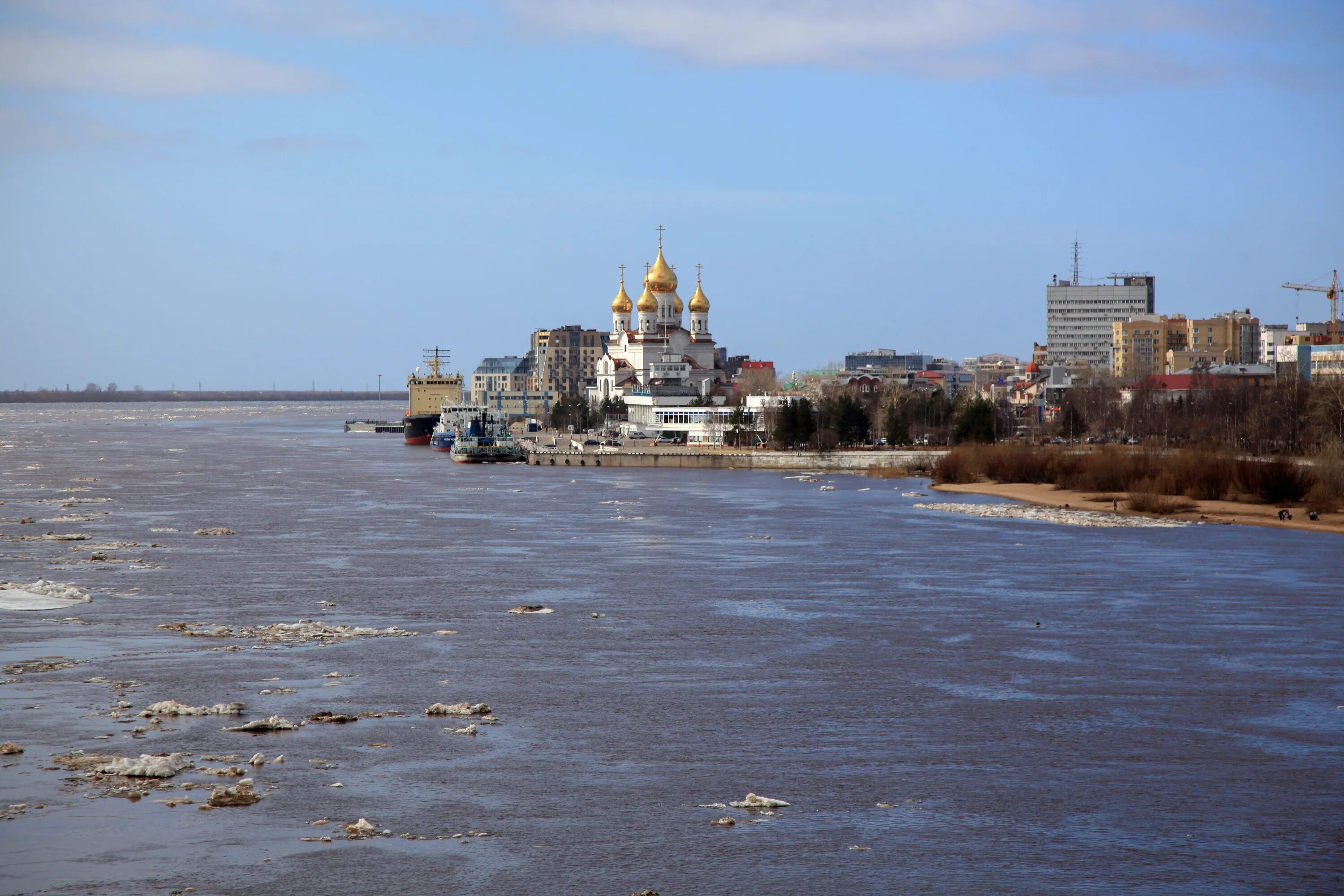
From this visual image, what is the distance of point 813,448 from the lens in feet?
236

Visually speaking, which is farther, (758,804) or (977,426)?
(977,426)

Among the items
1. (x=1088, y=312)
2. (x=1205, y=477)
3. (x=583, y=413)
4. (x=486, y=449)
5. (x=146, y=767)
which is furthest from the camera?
(x=1088, y=312)

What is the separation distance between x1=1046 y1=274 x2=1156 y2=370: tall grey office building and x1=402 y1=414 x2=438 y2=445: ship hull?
81.6 m

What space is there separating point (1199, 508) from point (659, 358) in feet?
207

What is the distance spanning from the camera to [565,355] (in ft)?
593

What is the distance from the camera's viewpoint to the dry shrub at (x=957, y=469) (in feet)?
183

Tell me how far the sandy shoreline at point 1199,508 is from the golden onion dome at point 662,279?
170 ft

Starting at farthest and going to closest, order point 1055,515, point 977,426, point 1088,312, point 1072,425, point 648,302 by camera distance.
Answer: point 1088,312, point 648,302, point 1072,425, point 977,426, point 1055,515

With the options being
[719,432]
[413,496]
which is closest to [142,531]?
[413,496]

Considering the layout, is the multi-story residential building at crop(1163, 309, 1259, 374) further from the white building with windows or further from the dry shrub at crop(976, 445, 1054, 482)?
the dry shrub at crop(976, 445, 1054, 482)

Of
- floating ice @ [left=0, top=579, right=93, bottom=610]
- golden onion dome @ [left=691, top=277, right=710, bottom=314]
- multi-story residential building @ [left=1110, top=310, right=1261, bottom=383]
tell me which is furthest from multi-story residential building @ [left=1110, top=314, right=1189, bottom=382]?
floating ice @ [left=0, top=579, right=93, bottom=610]

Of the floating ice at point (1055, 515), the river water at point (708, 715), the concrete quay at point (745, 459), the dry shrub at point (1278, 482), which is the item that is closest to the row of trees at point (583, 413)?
the concrete quay at point (745, 459)

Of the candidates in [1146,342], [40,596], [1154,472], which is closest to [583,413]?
[1146,342]

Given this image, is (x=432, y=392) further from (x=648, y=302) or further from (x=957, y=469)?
(x=957, y=469)
